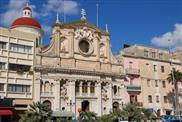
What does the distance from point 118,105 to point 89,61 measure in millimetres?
9801

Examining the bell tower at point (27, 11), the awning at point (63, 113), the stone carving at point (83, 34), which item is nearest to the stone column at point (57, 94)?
the awning at point (63, 113)

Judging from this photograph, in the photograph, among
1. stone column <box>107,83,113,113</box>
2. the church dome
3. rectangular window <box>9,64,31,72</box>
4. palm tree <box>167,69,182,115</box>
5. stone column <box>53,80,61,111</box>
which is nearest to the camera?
rectangular window <box>9,64,31,72</box>

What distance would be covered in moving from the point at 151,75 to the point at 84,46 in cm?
1608

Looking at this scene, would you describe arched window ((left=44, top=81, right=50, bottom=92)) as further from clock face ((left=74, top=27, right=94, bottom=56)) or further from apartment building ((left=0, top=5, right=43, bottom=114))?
clock face ((left=74, top=27, right=94, bottom=56))

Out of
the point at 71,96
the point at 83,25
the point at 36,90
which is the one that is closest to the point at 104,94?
the point at 71,96

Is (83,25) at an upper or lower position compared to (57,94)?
upper

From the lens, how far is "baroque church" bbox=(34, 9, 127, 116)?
4872 cm

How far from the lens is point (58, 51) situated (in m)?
51.0

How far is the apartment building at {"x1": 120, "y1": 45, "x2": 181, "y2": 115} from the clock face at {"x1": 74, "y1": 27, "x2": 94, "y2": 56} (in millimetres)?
7387

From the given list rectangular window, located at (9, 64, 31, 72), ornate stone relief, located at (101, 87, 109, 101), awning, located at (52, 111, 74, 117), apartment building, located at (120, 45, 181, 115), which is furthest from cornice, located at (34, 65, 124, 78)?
awning, located at (52, 111, 74, 117)

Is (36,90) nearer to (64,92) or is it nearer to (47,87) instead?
(47,87)

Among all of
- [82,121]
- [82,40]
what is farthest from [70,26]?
[82,121]

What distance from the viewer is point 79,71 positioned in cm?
5147

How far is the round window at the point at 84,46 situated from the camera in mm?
54781
